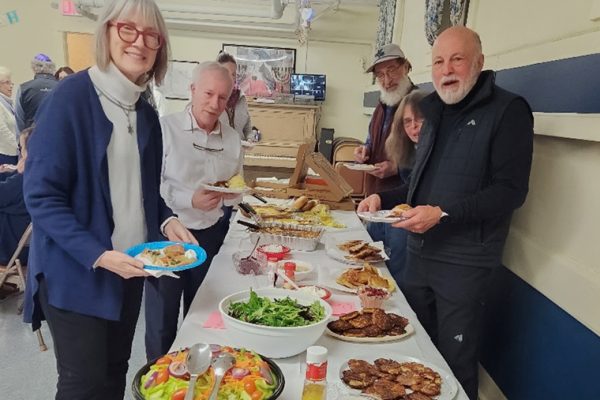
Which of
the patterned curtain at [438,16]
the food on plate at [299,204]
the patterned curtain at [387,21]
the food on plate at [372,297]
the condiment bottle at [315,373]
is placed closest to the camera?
the condiment bottle at [315,373]

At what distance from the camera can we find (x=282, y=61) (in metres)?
7.16

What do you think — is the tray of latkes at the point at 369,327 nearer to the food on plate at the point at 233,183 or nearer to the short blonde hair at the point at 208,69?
the food on plate at the point at 233,183

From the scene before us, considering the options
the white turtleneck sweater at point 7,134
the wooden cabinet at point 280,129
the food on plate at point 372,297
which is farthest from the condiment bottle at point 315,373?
the wooden cabinet at point 280,129

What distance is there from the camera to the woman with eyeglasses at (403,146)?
7.79 ft

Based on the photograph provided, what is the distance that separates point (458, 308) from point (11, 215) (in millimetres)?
2754

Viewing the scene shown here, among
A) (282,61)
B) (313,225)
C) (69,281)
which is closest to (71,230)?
(69,281)

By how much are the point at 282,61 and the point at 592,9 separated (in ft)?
19.6

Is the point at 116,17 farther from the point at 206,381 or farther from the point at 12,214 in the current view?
the point at 12,214

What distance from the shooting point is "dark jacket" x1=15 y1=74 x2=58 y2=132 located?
14.2ft

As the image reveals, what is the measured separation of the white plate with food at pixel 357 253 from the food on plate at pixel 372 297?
0.42 meters

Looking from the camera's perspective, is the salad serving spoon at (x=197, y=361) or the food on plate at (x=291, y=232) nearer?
the salad serving spoon at (x=197, y=361)

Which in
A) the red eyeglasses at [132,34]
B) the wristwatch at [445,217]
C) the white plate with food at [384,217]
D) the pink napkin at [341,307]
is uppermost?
the red eyeglasses at [132,34]

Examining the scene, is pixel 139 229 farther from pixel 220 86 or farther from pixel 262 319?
pixel 220 86

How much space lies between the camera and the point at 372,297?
1.40 metres
